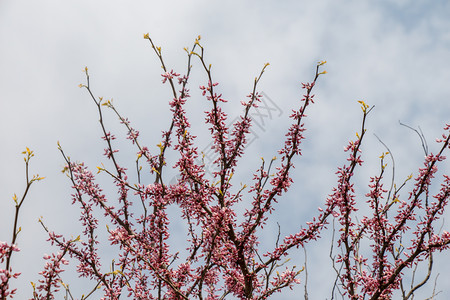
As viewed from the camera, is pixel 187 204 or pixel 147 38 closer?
pixel 187 204

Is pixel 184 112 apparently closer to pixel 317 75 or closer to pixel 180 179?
pixel 180 179

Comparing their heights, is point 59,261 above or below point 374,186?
below

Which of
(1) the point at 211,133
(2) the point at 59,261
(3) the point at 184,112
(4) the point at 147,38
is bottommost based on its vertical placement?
(2) the point at 59,261

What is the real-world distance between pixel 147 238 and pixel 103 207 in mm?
1414

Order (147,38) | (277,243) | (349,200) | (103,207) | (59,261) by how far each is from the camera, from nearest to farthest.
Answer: (59,261)
(349,200)
(277,243)
(147,38)
(103,207)

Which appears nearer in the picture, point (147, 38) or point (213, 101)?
point (213, 101)

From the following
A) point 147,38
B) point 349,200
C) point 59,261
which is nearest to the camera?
point 59,261

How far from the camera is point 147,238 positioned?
6438mm

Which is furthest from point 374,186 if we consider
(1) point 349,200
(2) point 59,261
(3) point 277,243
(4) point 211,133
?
(2) point 59,261

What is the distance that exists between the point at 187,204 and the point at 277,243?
1480 mm

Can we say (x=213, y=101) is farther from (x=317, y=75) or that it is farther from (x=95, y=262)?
(x=95, y=262)

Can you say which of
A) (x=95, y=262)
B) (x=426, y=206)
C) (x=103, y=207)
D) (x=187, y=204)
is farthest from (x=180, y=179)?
(x=426, y=206)

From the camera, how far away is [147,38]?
6816mm

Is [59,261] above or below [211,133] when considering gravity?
below
